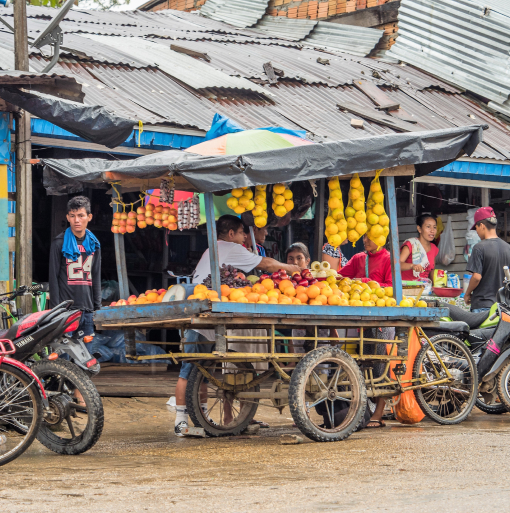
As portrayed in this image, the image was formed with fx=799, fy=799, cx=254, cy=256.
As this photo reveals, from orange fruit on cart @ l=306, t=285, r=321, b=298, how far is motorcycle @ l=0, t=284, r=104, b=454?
65.8 inches

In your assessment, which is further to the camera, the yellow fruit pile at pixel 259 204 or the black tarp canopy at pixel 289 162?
the yellow fruit pile at pixel 259 204

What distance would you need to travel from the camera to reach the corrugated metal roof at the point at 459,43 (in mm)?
13438

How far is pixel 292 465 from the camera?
4.72m

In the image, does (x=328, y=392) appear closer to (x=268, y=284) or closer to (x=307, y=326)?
(x=307, y=326)

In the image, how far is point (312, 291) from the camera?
233 inches

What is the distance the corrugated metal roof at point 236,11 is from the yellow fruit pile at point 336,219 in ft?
37.2

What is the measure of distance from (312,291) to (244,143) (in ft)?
4.15

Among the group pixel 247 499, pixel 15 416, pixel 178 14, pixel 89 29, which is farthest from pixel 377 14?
pixel 247 499

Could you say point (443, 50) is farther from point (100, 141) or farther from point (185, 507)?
point (185, 507)

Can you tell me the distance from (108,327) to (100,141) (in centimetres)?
203

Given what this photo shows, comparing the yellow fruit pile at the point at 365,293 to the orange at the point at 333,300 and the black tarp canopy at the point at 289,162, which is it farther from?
the black tarp canopy at the point at 289,162

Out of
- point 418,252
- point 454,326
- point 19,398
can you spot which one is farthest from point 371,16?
point 19,398

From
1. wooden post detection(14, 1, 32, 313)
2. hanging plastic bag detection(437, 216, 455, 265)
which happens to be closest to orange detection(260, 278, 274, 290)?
wooden post detection(14, 1, 32, 313)

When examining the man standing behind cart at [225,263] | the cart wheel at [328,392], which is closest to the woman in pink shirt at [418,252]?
the man standing behind cart at [225,263]
